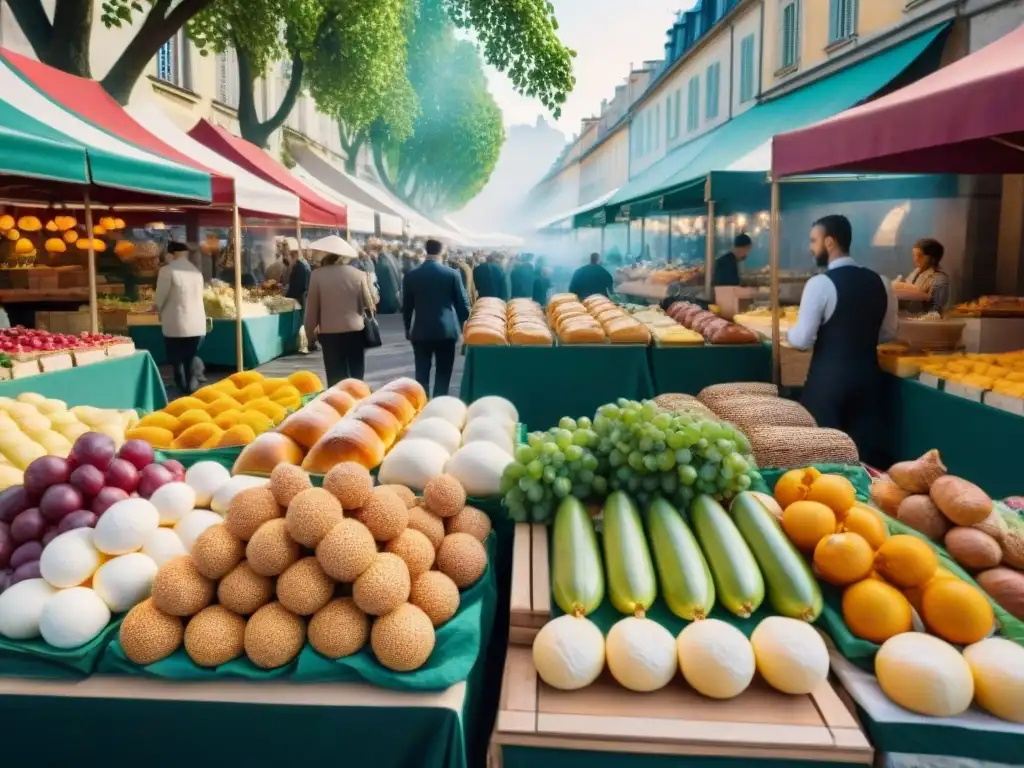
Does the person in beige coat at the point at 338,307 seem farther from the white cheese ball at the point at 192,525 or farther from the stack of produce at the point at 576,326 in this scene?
the white cheese ball at the point at 192,525

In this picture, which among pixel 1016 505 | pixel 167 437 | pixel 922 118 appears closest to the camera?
pixel 1016 505

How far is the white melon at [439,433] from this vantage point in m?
3.35

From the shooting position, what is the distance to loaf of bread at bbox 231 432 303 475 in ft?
10.2

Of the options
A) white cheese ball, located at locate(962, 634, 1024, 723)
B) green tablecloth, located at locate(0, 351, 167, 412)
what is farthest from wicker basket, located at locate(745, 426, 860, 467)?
green tablecloth, located at locate(0, 351, 167, 412)

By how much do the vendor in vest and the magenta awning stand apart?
530 mm

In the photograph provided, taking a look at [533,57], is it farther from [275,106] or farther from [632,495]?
[275,106]

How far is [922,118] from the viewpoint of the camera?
4.36 meters

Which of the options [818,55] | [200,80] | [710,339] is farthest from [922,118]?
[200,80]

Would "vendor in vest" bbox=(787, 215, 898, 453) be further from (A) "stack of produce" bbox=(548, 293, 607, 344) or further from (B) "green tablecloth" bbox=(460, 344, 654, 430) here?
(A) "stack of produce" bbox=(548, 293, 607, 344)

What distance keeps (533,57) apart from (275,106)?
54.2 feet

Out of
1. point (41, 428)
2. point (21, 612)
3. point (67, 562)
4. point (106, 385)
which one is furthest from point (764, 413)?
point (106, 385)

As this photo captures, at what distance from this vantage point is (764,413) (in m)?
4.32

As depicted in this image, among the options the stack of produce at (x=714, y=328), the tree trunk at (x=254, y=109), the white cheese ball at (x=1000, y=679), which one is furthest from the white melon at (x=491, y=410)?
the tree trunk at (x=254, y=109)

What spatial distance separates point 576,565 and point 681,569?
0.94 ft
